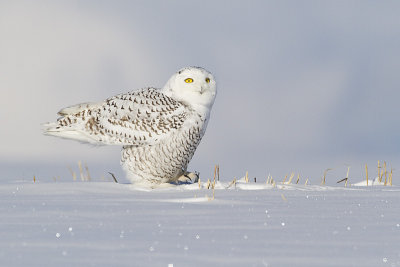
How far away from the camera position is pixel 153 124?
5668 mm

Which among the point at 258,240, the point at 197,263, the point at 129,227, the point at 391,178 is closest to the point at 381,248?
the point at 258,240

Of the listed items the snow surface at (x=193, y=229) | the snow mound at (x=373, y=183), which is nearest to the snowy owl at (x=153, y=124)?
the snow surface at (x=193, y=229)

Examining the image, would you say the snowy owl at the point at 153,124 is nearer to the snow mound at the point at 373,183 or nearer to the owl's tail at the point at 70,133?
the owl's tail at the point at 70,133

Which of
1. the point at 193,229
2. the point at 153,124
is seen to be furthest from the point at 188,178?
the point at 193,229

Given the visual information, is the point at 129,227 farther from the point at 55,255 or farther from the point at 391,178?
the point at 391,178

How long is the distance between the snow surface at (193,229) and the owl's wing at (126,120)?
2.67 feet

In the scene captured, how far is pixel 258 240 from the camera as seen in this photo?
280 centimetres

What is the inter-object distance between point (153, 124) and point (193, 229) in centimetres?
269

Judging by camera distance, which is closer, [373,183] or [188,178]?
[188,178]

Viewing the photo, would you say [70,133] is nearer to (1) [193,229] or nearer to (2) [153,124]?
(2) [153,124]

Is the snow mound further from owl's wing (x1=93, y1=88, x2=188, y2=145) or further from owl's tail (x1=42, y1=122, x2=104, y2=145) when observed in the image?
owl's tail (x1=42, y1=122, x2=104, y2=145)

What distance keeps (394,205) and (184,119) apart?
2.15 metres

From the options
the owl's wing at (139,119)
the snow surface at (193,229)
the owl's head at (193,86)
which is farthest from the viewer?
the owl's head at (193,86)

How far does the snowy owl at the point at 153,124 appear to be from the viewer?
18.6ft
